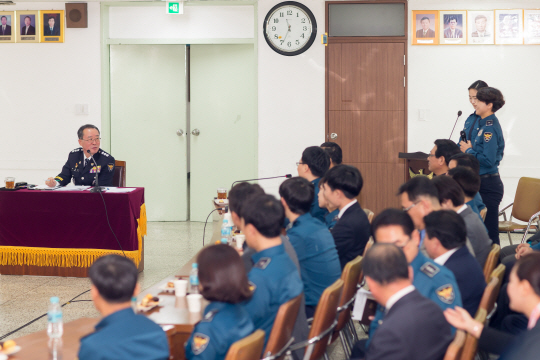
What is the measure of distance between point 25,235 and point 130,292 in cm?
352

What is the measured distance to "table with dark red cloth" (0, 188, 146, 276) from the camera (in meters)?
4.81

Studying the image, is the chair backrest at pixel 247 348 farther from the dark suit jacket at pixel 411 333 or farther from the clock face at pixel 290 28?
the clock face at pixel 290 28

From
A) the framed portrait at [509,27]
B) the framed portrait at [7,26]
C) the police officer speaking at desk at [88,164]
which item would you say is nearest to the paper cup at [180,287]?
the police officer speaking at desk at [88,164]

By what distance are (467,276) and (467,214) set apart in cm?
79

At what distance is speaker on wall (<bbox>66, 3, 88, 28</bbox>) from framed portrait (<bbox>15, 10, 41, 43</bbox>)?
43cm

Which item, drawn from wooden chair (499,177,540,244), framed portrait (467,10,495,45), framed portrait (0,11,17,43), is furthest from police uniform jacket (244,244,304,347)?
framed portrait (0,11,17,43)

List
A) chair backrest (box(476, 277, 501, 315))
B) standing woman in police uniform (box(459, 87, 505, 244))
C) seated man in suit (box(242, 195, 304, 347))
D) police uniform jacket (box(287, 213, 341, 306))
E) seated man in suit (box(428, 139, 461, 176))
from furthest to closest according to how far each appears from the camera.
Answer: standing woman in police uniform (box(459, 87, 505, 244)), seated man in suit (box(428, 139, 461, 176)), police uniform jacket (box(287, 213, 341, 306)), chair backrest (box(476, 277, 501, 315)), seated man in suit (box(242, 195, 304, 347))

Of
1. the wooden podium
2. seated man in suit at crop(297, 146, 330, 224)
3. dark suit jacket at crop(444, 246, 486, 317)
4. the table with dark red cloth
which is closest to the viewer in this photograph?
dark suit jacket at crop(444, 246, 486, 317)

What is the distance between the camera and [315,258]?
2.87 meters

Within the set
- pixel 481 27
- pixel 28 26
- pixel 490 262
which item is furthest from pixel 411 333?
pixel 28 26

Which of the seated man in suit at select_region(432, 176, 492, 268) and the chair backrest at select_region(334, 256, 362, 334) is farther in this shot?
the seated man in suit at select_region(432, 176, 492, 268)

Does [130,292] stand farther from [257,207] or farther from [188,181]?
[188,181]

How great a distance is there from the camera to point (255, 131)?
759 cm

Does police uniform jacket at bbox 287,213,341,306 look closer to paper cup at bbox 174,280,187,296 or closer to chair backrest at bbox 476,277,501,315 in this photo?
paper cup at bbox 174,280,187,296
